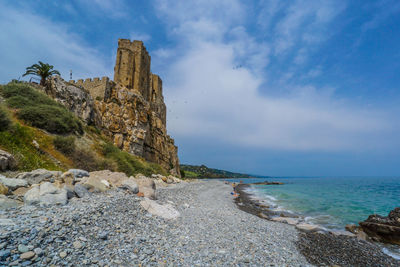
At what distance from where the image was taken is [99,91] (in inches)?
1235

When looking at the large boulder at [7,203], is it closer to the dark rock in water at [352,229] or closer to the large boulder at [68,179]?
the large boulder at [68,179]

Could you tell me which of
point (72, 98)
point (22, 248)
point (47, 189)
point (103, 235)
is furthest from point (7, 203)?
point (72, 98)

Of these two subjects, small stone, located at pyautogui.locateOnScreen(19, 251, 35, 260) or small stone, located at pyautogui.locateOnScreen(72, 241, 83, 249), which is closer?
small stone, located at pyautogui.locateOnScreen(19, 251, 35, 260)

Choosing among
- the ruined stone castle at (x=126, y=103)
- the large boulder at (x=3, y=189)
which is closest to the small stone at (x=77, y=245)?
the large boulder at (x=3, y=189)

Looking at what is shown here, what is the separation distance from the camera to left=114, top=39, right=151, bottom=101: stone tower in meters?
42.0

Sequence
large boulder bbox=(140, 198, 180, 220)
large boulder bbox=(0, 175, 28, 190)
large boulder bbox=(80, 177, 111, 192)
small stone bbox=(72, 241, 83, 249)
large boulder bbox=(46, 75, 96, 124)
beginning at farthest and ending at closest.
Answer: large boulder bbox=(46, 75, 96, 124), large boulder bbox=(80, 177, 111, 192), large boulder bbox=(140, 198, 180, 220), large boulder bbox=(0, 175, 28, 190), small stone bbox=(72, 241, 83, 249)

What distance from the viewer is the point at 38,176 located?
6945 millimetres

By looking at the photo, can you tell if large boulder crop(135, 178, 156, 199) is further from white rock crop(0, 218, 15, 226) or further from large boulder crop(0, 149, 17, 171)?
white rock crop(0, 218, 15, 226)

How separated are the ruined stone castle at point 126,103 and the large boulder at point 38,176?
19918mm

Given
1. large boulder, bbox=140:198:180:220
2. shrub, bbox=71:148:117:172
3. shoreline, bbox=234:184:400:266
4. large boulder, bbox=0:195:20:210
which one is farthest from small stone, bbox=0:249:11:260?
shrub, bbox=71:148:117:172

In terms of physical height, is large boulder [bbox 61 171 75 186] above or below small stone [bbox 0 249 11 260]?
above

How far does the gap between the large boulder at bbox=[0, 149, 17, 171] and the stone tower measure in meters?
36.4

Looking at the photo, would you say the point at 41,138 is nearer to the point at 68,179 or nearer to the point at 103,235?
the point at 68,179

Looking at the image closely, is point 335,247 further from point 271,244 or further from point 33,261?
point 33,261
